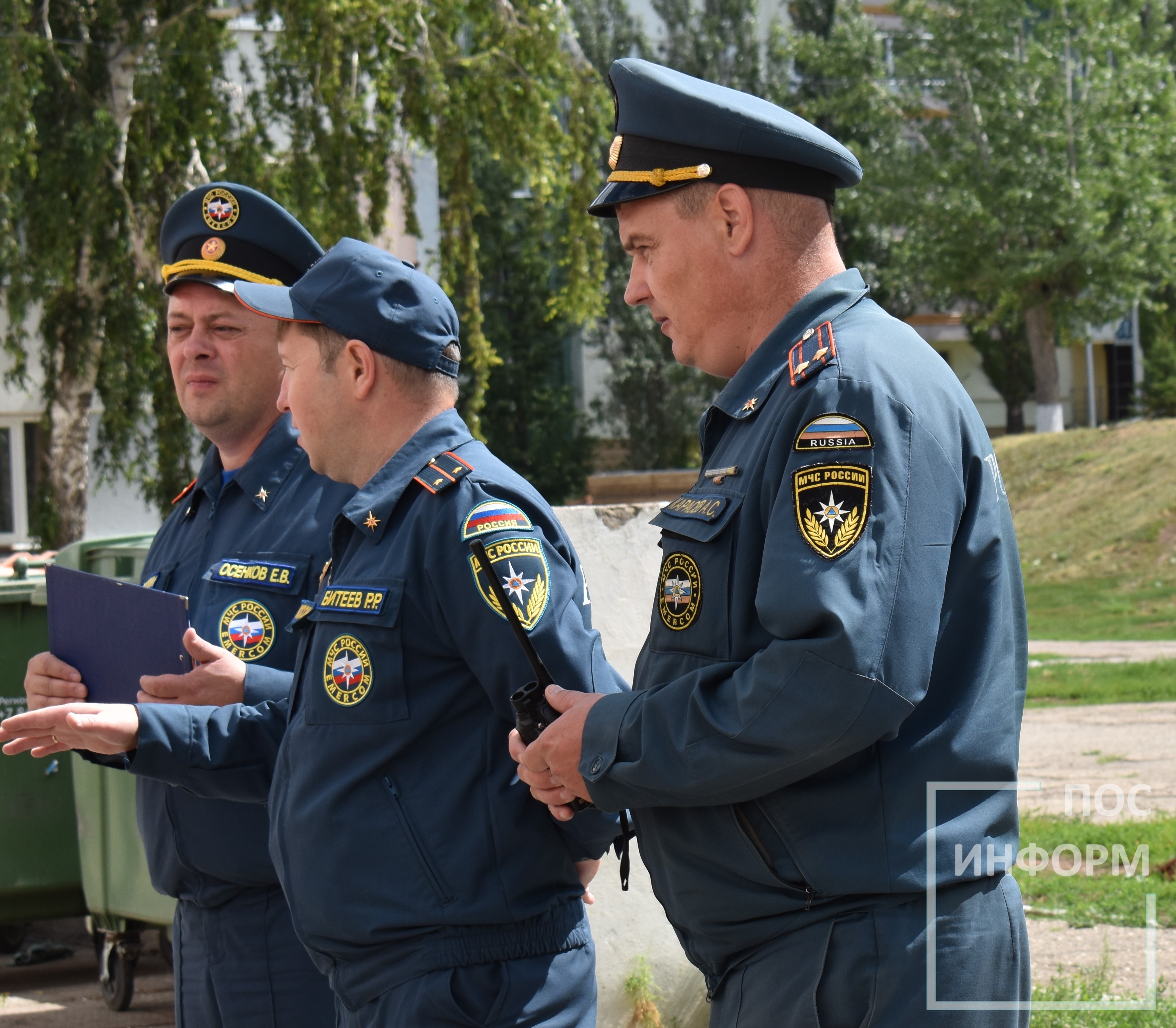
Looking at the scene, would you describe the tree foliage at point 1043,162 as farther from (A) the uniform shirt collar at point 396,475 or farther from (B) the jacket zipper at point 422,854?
(B) the jacket zipper at point 422,854

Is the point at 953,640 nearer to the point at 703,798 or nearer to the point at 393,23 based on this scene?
the point at 703,798

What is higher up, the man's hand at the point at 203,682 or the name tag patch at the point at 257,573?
the name tag patch at the point at 257,573

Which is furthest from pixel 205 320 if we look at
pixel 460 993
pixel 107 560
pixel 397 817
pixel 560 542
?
pixel 107 560

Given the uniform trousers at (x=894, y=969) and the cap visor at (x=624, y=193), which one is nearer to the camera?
the uniform trousers at (x=894, y=969)

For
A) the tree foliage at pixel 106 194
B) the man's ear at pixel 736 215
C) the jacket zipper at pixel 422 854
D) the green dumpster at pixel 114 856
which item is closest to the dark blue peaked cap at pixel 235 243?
the jacket zipper at pixel 422 854

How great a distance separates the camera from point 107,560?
17.4 feet

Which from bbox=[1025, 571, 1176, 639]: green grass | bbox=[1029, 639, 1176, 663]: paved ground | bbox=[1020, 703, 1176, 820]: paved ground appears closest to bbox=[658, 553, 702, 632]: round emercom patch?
bbox=[1020, 703, 1176, 820]: paved ground

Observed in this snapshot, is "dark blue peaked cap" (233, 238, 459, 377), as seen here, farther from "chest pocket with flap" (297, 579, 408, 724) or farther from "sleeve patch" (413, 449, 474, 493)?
"chest pocket with flap" (297, 579, 408, 724)

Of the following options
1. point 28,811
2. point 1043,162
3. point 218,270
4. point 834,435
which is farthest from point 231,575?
point 1043,162

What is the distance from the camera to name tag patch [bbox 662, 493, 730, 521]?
5.68 feet

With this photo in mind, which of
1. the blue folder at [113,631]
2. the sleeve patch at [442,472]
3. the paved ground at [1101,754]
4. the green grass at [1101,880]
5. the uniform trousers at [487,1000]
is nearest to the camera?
the uniform trousers at [487,1000]

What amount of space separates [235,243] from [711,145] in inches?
70.0

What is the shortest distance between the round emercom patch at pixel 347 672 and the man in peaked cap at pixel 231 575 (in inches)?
18.5

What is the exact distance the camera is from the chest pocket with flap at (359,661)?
7.18ft
